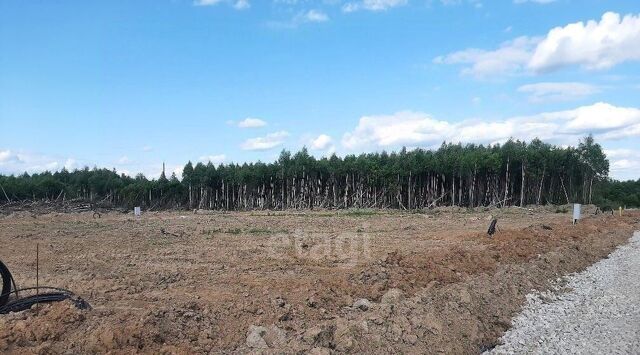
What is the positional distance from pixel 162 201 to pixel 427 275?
60460 mm

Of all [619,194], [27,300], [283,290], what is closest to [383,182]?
[619,194]

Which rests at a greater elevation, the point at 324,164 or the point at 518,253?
the point at 324,164

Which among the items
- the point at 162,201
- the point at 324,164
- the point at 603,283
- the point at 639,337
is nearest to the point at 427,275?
the point at 639,337

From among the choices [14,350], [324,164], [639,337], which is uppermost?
[324,164]

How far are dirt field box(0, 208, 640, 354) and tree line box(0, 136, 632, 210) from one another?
127 feet

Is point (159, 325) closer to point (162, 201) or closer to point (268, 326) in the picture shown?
point (268, 326)

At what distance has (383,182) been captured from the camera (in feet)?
198

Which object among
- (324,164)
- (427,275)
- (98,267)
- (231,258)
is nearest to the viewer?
(427,275)

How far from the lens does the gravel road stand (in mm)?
7395

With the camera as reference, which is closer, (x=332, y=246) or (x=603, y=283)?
(x=603, y=283)

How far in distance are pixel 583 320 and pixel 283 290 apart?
5257 millimetres

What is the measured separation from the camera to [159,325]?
6.42m

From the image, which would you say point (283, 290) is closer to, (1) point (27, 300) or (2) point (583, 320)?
(1) point (27, 300)

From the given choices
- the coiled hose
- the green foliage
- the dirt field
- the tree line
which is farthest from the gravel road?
the green foliage
